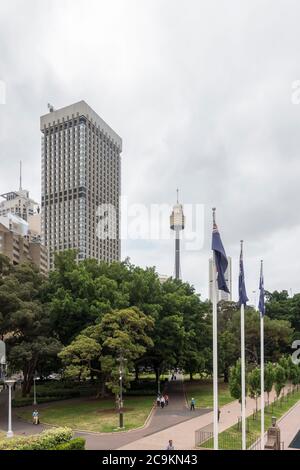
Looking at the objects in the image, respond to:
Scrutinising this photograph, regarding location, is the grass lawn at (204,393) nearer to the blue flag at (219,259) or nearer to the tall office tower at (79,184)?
the blue flag at (219,259)

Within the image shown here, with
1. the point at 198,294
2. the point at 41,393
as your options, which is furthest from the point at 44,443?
Result: the point at 198,294

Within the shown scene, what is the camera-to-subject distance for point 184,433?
2644 centimetres

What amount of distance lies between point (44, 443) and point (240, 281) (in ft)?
33.9

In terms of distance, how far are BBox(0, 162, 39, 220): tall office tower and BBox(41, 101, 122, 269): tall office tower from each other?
7581 millimetres

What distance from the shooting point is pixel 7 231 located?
102m

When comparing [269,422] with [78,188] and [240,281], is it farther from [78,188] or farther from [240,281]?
[78,188]

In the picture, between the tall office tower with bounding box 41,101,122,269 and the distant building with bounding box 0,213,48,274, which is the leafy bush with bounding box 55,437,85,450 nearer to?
the distant building with bounding box 0,213,48,274

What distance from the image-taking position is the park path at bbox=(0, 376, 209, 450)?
24703 millimetres

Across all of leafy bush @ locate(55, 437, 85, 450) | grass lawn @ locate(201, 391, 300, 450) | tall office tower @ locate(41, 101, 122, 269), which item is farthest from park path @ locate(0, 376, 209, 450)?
tall office tower @ locate(41, 101, 122, 269)

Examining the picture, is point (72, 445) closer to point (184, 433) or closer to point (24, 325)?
point (184, 433)

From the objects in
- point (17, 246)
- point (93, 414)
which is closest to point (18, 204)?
point (17, 246)

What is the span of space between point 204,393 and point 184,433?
19304 mm

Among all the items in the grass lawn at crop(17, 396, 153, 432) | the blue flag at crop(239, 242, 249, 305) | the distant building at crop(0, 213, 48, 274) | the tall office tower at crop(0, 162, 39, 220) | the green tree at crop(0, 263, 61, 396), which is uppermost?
the tall office tower at crop(0, 162, 39, 220)

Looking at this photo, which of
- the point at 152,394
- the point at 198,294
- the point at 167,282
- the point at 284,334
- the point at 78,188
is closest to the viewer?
the point at 152,394
